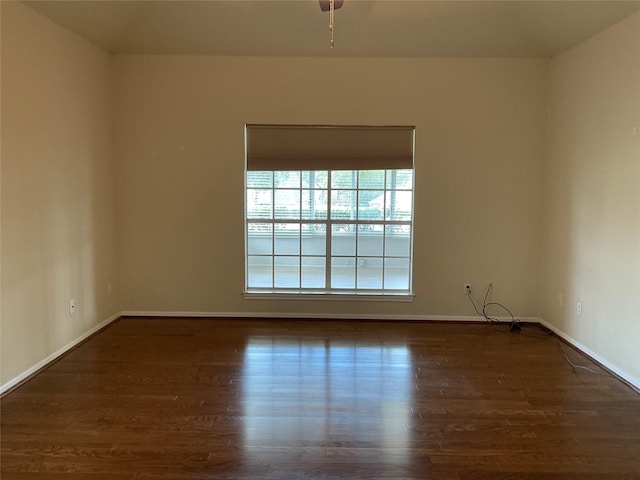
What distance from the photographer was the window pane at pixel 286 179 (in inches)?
180

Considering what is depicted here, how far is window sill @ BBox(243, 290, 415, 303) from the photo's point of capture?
4.55m

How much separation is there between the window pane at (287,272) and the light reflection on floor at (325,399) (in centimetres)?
86

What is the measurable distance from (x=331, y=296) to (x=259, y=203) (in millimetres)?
1275

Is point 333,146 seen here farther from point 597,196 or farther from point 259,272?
point 597,196

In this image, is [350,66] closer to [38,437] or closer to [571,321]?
[571,321]

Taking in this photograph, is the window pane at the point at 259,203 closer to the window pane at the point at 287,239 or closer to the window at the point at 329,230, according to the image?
the window at the point at 329,230

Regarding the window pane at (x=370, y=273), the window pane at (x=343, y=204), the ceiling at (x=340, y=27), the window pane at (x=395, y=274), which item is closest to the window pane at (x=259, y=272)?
the window pane at (x=343, y=204)

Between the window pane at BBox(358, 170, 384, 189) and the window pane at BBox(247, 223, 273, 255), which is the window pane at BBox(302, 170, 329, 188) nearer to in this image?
the window pane at BBox(358, 170, 384, 189)

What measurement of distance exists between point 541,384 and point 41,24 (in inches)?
180

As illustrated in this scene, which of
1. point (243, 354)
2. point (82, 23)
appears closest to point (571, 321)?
point (243, 354)

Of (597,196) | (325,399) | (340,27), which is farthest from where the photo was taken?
(340,27)

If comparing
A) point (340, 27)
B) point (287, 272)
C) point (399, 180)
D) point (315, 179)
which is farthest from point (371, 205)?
point (340, 27)

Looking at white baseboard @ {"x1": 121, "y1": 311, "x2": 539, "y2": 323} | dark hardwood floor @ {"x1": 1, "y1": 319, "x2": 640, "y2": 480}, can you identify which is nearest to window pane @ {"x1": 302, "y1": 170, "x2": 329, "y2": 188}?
white baseboard @ {"x1": 121, "y1": 311, "x2": 539, "y2": 323}

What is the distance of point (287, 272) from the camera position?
467 cm
